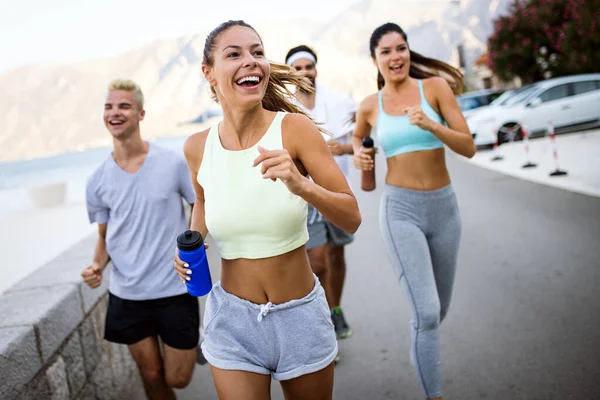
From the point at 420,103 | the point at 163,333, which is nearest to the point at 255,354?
the point at 163,333

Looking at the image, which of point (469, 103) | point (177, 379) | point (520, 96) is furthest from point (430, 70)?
point (469, 103)

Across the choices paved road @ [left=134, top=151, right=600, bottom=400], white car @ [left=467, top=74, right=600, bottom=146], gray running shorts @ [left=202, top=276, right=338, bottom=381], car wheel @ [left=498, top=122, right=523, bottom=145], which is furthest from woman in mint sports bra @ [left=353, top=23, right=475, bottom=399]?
car wheel @ [left=498, top=122, right=523, bottom=145]

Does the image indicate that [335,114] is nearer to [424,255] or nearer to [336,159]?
[336,159]

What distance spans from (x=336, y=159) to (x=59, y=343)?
8.37 feet

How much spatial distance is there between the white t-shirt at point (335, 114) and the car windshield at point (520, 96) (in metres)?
13.6

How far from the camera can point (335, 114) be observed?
4602mm

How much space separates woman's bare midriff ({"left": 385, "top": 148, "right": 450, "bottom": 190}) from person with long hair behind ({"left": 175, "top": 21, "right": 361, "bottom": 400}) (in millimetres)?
1346

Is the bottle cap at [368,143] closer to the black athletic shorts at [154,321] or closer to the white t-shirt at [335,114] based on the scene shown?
the white t-shirt at [335,114]

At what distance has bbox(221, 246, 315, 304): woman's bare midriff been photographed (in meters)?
2.04

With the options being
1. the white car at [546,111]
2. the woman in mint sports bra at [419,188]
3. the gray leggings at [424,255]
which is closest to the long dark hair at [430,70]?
the woman in mint sports bra at [419,188]

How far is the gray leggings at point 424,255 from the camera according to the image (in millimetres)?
2889

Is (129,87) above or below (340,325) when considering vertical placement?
above

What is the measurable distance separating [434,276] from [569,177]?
26.0ft

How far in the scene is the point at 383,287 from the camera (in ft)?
18.0
